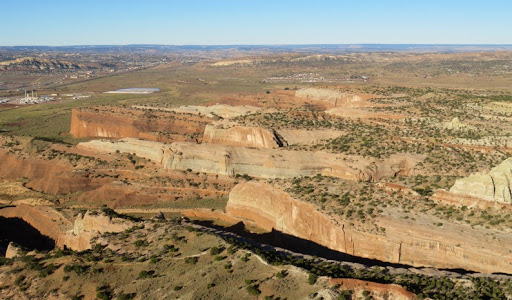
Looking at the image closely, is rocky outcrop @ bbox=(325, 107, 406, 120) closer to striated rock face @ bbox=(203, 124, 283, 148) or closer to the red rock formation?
striated rock face @ bbox=(203, 124, 283, 148)

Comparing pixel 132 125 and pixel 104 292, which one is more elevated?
pixel 132 125

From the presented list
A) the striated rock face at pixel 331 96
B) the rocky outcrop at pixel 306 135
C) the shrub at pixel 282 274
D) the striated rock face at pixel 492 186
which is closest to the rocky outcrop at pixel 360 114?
the rocky outcrop at pixel 306 135

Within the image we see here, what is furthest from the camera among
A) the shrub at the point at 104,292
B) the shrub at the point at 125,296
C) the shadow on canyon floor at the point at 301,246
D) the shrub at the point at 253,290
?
the shadow on canyon floor at the point at 301,246

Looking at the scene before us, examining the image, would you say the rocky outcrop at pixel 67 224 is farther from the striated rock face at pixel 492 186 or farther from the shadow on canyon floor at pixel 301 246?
the striated rock face at pixel 492 186

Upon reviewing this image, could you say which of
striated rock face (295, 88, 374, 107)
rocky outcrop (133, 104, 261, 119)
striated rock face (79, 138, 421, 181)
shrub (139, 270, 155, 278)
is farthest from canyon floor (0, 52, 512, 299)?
striated rock face (295, 88, 374, 107)

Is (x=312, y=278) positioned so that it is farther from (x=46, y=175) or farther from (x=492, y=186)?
(x=46, y=175)

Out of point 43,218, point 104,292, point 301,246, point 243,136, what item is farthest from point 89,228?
point 243,136
